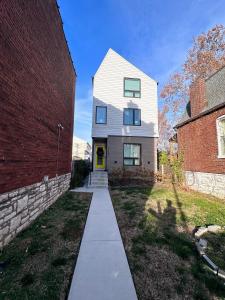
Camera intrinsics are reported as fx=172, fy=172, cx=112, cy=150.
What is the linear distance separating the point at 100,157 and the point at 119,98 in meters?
5.59

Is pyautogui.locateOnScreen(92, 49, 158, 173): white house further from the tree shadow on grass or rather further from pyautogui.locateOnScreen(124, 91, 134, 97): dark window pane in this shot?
the tree shadow on grass

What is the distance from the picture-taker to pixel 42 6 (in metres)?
5.87

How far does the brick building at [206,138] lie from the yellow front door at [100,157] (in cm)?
673

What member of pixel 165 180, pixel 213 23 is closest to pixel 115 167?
pixel 165 180

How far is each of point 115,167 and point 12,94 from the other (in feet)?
35.9

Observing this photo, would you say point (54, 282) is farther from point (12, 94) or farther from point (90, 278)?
point (12, 94)

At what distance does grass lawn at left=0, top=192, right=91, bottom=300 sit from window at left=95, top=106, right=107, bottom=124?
33.6 feet

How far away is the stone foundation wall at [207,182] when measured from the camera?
349 inches

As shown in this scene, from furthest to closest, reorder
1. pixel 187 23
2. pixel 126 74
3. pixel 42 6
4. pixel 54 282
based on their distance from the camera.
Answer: pixel 126 74 < pixel 187 23 < pixel 42 6 < pixel 54 282

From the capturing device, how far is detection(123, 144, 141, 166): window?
48.5 ft

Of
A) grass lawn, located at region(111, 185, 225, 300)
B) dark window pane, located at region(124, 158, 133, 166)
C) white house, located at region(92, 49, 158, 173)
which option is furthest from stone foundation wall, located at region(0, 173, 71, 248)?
dark window pane, located at region(124, 158, 133, 166)

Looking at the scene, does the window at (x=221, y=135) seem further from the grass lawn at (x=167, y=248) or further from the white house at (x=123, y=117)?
the white house at (x=123, y=117)

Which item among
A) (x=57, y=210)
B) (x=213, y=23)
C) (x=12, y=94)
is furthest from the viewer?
(x=213, y=23)

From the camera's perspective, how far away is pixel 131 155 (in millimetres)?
14883
